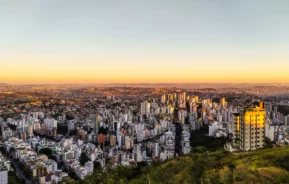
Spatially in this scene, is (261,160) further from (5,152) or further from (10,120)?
(10,120)

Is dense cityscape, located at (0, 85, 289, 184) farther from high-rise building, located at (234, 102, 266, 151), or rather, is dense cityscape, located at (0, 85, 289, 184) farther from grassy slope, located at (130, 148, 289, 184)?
grassy slope, located at (130, 148, 289, 184)

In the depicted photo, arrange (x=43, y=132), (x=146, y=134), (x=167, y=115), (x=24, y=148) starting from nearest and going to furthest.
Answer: (x=24, y=148) → (x=146, y=134) → (x=43, y=132) → (x=167, y=115)

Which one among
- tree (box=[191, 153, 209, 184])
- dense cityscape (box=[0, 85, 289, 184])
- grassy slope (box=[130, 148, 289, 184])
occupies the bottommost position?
dense cityscape (box=[0, 85, 289, 184])

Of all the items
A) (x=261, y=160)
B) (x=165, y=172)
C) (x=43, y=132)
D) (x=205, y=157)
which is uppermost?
(x=205, y=157)

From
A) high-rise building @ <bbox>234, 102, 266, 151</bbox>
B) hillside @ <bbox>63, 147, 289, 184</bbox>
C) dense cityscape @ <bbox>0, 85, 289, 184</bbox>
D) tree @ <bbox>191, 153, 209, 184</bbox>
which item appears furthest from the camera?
dense cityscape @ <bbox>0, 85, 289, 184</bbox>

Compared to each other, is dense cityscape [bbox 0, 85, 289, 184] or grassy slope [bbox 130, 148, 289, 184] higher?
grassy slope [bbox 130, 148, 289, 184]

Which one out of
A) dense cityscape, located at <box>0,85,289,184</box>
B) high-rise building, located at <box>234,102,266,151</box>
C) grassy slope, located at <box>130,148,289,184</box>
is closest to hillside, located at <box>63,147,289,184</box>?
grassy slope, located at <box>130,148,289,184</box>

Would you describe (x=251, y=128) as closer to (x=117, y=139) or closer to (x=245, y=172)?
(x=245, y=172)

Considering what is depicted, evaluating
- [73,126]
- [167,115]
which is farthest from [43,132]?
[167,115]
